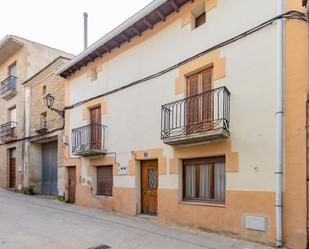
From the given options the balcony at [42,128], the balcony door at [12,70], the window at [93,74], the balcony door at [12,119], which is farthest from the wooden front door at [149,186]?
the balcony door at [12,70]

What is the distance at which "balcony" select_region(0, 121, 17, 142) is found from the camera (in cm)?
1767

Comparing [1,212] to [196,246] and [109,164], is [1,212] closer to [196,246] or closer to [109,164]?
[109,164]

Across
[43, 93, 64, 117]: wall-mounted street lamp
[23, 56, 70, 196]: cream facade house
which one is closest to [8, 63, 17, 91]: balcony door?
[23, 56, 70, 196]: cream facade house

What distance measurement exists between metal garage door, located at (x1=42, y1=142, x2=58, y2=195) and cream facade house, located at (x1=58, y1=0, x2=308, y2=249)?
409cm

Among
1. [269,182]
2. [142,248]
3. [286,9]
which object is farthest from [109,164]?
[286,9]

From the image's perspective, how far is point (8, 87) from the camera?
18250 millimetres

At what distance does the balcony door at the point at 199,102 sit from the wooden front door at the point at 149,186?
1.96m

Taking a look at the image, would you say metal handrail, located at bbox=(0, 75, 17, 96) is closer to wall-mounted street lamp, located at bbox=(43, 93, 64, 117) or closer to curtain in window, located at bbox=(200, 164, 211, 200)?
wall-mounted street lamp, located at bbox=(43, 93, 64, 117)

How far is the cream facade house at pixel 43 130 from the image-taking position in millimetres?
14156

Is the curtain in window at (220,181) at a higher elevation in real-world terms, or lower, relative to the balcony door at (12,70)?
lower

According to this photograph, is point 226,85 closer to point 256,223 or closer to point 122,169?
point 256,223

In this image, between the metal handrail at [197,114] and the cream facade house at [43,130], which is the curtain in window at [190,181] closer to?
the metal handrail at [197,114]

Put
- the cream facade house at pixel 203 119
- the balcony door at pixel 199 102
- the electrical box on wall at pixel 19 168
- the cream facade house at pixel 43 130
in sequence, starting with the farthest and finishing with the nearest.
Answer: the electrical box on wall at pixel 19 168, the cream facade house at pixel 43 130, the balcony door at pixel 199 102, the cream facade house at pixel 203 119

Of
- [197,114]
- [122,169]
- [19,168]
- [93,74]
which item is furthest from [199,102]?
[19,168]
